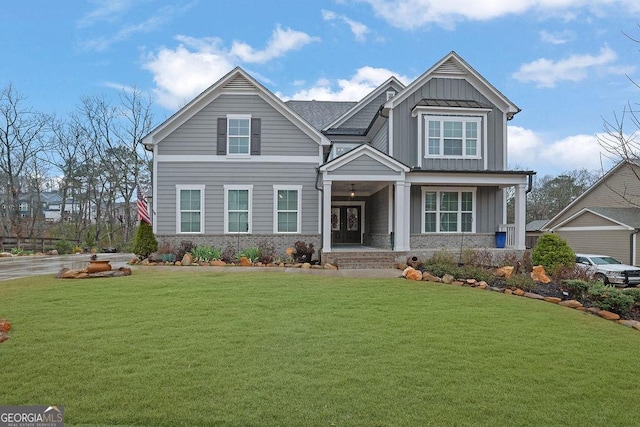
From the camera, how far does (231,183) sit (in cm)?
1585

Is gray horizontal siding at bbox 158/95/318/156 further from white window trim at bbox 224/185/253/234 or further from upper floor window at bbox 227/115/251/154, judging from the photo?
white window trim at bbox 224/185/253/234

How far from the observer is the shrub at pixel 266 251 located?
570 inches

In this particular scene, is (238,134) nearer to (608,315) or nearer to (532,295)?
(532,295)

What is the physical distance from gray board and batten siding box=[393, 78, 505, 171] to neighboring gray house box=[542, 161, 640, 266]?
8.61m

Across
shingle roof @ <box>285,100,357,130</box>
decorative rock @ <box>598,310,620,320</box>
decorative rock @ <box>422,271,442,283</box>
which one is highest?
shingle roof @ <box>285,100,357,130</box>

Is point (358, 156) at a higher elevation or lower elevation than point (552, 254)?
higher

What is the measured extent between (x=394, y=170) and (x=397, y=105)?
3773 mm

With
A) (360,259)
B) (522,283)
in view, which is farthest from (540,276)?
(360,259)

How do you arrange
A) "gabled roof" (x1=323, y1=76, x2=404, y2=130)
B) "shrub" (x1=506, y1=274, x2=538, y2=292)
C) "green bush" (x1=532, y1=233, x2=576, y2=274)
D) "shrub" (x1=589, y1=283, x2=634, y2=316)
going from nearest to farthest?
"shrub" (x1=589, y1=283, x2=634, y2=316) → "shrub" (x1=506, y1=274, x2=538, y2=292) → "green bush" (x1=532, y1=233, x2=576, y2=274) → "gabled roof" (x1=323, y1=76, x2=404, y2=130)

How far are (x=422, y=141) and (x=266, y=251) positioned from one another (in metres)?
8.18

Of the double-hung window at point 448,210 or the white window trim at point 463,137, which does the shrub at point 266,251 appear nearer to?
the double-hung window at point 448,210

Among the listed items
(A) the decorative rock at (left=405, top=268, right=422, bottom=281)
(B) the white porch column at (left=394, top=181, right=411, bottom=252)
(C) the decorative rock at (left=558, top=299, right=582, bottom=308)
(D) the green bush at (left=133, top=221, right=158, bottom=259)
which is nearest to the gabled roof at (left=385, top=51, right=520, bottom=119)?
(B) the white porch column at (left=394, top=181, right=411, bottom=252)

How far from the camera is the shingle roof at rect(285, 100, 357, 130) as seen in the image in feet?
69.5

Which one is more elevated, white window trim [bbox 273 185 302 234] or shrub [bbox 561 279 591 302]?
white window trim [bbox 273 185 302 234]
